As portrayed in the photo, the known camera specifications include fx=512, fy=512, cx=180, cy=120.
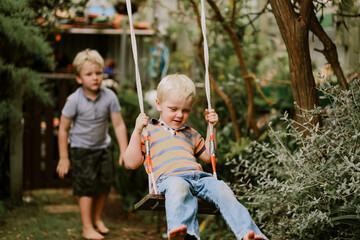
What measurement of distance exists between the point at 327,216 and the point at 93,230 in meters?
2.23

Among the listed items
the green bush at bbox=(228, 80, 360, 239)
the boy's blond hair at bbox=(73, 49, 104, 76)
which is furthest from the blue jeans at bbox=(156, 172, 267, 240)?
the boy's blond hair at bbox=(73, 49, 104, 76)

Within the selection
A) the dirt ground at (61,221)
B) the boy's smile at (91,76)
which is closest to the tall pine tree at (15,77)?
the dirt ground at (61,221)

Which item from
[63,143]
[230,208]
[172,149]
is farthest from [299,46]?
[63,143]

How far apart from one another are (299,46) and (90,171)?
7.18 feet

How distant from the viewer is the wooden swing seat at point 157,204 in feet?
8.32

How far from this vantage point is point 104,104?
4441 mm

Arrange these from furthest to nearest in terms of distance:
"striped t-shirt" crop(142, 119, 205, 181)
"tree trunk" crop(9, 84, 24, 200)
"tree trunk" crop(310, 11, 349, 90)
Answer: "tree trunk" crop(9, 84, 24, 200), "tree trunk" crop(310, 11, 349, 90), "striped t-shirt" crop(142, 119, 205, 181)

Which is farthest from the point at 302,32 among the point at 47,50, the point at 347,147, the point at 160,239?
the point at 47,50

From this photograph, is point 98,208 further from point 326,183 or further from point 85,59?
point 326,183

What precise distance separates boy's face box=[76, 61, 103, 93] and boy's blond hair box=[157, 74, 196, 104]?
151 centimetres

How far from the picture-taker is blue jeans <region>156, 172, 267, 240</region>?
2.49 metres

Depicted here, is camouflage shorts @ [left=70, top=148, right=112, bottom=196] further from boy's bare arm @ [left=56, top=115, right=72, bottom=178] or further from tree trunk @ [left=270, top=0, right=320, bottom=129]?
tree trunk @ [left=270, top=0, right=320, bottom=129]

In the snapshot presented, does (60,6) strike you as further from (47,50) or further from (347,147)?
(347,147)

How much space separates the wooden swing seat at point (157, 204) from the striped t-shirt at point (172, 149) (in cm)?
22
